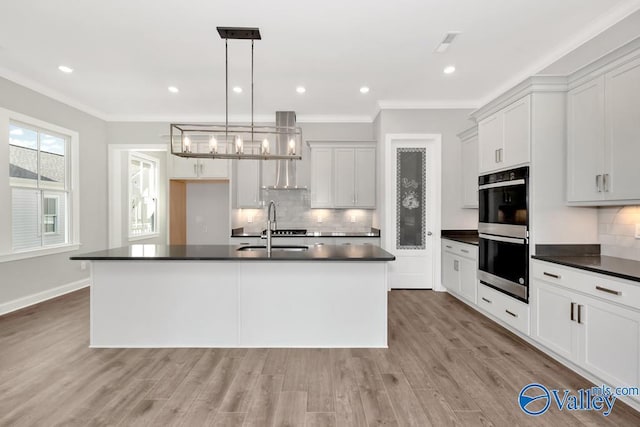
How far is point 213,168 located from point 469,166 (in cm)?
407

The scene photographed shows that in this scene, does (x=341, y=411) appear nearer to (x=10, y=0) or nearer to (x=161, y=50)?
(x=161, y=50)

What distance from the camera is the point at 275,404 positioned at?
6.77 ft

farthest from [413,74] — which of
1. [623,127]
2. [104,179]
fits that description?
[104,179]

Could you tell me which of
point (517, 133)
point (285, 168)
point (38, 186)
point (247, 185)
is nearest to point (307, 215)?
point (285, 168)

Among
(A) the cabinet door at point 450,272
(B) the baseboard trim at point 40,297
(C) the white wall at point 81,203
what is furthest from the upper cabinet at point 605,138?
(B) the baseboard trim at point 40,297

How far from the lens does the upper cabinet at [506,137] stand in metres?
2.95

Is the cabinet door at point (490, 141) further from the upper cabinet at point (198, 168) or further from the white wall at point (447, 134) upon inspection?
the upper cabinet at point (198, 168)

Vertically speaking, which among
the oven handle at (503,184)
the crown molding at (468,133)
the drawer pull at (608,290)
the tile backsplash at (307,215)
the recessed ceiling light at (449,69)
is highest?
the recessed ceiling light at (449,69)

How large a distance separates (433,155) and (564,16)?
7.86 feet

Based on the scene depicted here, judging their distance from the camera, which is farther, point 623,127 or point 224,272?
point 224,272

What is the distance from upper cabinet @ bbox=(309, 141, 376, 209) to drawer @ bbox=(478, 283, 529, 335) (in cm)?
221

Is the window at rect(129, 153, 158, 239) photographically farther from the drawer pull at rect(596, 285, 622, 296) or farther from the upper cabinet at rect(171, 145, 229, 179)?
the drawer pull at rect(596, 285, 622, 296)

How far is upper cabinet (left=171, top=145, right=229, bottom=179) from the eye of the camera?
213 inches

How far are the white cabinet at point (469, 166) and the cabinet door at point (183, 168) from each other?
4.33 metres
